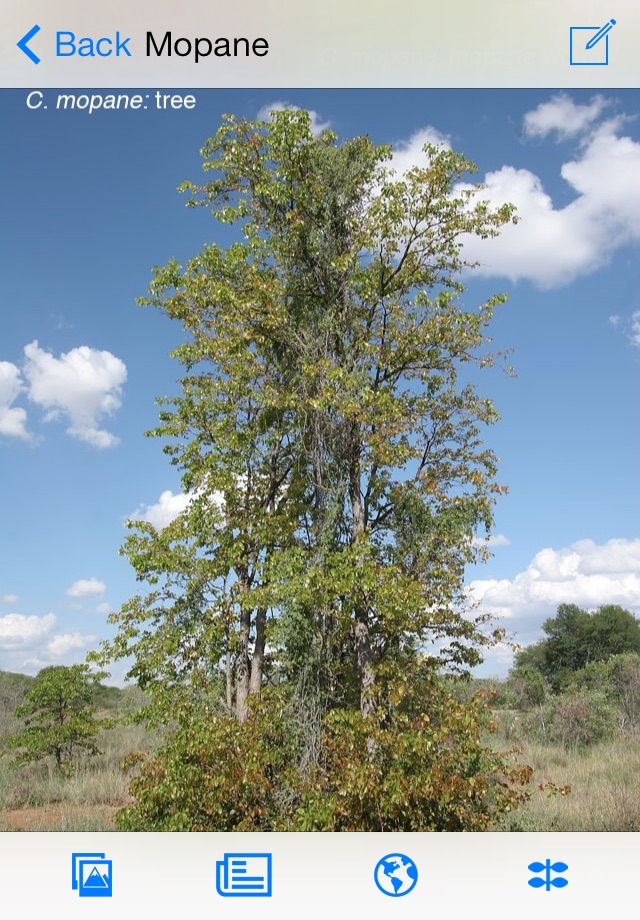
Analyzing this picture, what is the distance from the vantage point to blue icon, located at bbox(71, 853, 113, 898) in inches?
236

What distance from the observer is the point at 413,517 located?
10.6m

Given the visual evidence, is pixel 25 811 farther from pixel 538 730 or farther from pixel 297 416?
pixel 538 730

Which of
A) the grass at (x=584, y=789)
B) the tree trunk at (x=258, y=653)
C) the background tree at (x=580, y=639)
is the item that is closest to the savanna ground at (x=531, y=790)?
the grass at (x=584, y=789)

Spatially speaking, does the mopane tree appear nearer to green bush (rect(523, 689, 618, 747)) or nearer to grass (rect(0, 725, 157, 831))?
grass (rect(0, 725, 157, 831))

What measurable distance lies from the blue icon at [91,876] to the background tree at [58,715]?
1202cm

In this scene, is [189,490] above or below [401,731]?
above

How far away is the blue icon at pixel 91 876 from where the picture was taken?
19.7 ft

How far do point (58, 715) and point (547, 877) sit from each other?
53.5 ft

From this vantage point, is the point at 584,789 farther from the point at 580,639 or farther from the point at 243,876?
the point at 580,639

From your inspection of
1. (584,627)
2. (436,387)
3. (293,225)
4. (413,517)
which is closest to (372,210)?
(293,225)

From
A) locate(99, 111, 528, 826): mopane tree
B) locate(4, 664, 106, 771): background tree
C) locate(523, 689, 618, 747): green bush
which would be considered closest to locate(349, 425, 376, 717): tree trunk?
locate(99, 111, 528, 826): mopane tree

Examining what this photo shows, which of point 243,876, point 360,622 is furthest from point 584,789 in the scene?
point 243,876

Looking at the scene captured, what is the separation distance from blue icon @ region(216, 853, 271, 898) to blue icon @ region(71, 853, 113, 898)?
0.96 meters

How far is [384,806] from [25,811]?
1086cm
